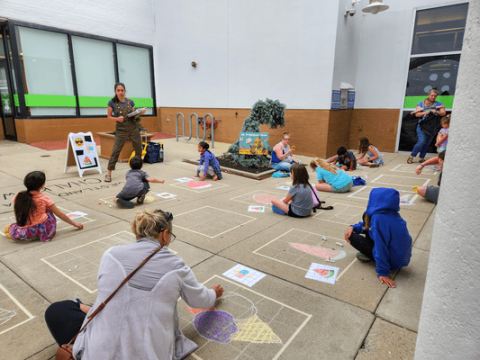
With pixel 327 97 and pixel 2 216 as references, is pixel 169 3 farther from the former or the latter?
pixel 2 216

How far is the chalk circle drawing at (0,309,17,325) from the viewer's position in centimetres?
252

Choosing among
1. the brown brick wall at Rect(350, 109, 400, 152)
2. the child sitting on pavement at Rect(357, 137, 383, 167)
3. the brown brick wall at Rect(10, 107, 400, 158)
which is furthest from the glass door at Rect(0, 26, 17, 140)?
the brown brick wall at Rect(350, 109, 400, 152)

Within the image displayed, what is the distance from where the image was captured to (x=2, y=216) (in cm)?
474

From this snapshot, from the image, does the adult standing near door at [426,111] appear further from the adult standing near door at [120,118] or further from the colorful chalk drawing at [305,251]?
the adult standing near door at [120,118]

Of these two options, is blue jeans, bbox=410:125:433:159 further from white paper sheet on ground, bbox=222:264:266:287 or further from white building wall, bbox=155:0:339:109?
white paper sheet on ground, bbox=222:264:266:287

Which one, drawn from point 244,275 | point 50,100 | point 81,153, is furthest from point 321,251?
point 50,100

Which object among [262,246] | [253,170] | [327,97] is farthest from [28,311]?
[327,97]

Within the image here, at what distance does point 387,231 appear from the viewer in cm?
301

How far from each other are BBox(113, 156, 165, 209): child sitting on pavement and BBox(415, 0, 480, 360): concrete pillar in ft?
15.2

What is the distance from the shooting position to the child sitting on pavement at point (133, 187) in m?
5.23

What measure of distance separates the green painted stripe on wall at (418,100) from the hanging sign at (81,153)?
9.43 meters

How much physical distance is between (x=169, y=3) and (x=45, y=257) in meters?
12.7

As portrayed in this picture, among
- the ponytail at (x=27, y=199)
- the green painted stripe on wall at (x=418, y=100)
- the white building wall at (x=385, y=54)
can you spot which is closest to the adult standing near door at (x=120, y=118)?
the ponytail at (x=27, y=199)

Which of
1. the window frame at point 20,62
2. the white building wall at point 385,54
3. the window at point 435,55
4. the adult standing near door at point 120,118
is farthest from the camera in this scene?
the window frame at point 20,62
